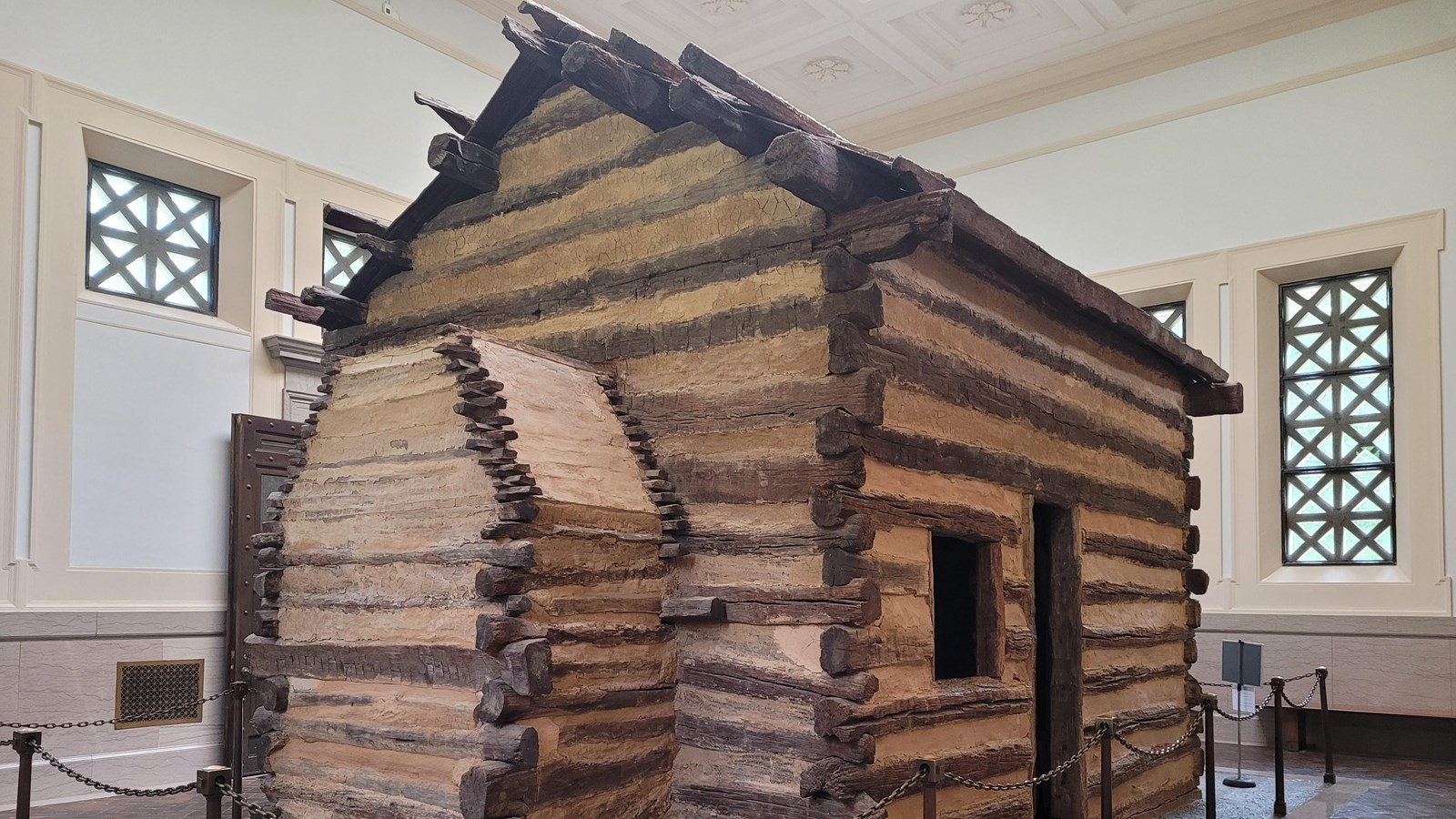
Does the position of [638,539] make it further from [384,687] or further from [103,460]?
[103,460]

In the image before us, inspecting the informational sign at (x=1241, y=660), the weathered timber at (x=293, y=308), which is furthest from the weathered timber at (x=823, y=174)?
the informational sign at (x=1241, y=660)

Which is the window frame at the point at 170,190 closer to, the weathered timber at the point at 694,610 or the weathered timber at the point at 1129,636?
the weathered timber at the point at 694,610

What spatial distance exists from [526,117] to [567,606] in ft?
11.4

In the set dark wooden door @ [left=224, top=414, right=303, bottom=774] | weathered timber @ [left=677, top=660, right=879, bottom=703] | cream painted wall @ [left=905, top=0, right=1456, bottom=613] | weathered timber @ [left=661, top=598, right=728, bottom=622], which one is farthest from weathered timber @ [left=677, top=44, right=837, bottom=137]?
cream painted wall @ [left=905, top=0, right=1456, bottom=613]

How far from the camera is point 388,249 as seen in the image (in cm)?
800

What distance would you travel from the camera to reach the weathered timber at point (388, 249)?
7.98 metres

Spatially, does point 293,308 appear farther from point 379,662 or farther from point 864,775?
point 864,775

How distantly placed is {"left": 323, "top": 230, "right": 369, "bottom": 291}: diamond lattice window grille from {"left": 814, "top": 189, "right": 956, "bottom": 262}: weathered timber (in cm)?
727

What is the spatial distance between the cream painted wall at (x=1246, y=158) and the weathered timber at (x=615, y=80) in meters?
9.61

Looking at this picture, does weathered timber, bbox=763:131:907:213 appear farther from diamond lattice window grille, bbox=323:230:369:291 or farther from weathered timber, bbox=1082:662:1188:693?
diamond lattice window grille, bbox=323:230:369:291

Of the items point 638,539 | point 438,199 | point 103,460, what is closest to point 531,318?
point 438,199

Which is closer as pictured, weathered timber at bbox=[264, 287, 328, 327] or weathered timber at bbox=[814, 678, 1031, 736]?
weathered timber at bbox=[814, 678, 1031, 736]

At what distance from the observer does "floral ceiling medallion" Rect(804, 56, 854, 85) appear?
1541 cm

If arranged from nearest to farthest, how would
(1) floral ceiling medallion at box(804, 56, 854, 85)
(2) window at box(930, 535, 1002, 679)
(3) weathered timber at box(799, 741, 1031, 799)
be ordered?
(3) weathered timber at box(799, 741, 1031, 799), (2) window at box(930, 535, 1002, 679), (1) floral ceiling medallion at box(804, 56, 854, 85)
